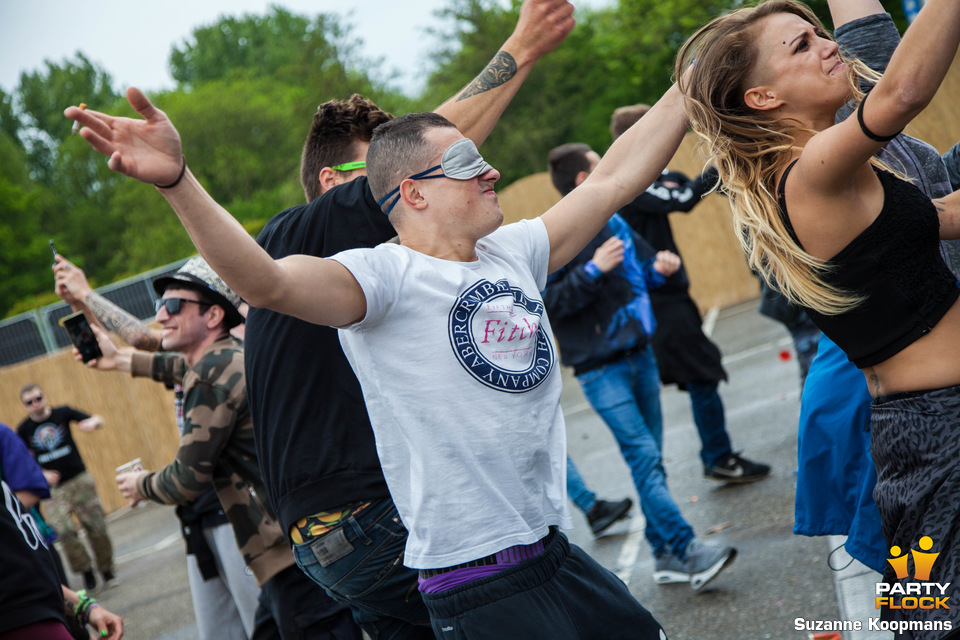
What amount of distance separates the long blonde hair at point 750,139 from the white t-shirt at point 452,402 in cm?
66

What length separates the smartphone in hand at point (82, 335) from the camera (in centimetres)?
461

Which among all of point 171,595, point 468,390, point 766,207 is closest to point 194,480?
point 468,390

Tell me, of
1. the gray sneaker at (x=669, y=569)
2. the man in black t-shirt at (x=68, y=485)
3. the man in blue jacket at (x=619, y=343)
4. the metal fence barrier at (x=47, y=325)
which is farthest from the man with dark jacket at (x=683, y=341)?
the metal fence barrier at (x=47, y=325)

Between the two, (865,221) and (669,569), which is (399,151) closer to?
(865,221)

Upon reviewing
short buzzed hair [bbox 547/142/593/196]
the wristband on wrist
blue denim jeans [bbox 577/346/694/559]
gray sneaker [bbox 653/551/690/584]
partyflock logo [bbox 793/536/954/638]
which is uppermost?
short buzzed hair [bbox 547/142/593/196]

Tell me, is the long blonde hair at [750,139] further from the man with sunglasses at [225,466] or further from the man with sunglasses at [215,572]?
the man with sunglasses at [215,572]

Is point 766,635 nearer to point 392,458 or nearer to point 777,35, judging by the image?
point 392,458

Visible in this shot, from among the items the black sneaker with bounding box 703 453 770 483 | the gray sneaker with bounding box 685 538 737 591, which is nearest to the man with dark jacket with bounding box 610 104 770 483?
the black sneaker with bounding box 703 453 770 483

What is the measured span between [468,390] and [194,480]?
1.80 meters

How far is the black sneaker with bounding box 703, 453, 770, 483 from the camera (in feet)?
18.7

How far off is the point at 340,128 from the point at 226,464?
150 cm

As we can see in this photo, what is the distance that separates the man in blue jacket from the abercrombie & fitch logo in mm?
2455

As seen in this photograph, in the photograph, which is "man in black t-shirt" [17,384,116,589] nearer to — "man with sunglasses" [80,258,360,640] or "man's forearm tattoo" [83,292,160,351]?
"man's forearm tattoo" [83,292,160,351]

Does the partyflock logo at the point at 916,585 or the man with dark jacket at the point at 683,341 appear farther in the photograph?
the man with dark jacket at the point at 683,341
